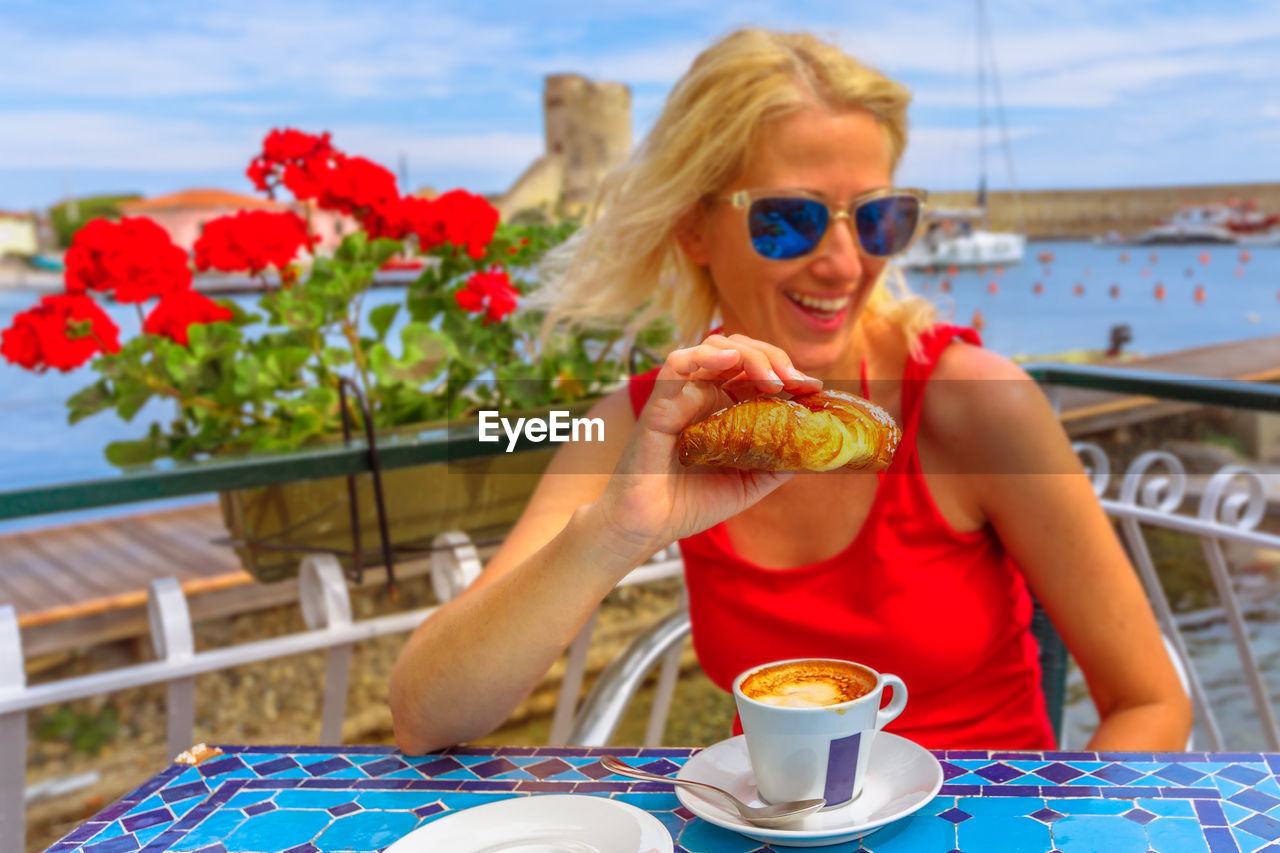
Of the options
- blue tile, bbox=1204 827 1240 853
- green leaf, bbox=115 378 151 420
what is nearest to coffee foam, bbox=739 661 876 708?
blue tile, bbox=1204 827 1240 853

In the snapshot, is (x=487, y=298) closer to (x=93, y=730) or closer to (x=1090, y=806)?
(x=1090, y=806)

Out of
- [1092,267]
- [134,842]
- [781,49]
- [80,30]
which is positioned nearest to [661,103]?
[781,49]

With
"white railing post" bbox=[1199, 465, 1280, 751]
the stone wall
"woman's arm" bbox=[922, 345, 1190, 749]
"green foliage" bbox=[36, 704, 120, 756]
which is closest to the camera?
"woman's arm" bbox=[922, 345, 1190, 749]

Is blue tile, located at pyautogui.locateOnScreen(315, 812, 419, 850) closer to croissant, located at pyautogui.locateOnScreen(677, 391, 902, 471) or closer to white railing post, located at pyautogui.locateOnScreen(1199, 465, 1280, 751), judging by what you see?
croissant, located at pyautogui.locateOnScreen(677, 391, 902, 471)

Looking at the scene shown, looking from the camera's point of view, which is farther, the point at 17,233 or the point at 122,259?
the point at 17,233

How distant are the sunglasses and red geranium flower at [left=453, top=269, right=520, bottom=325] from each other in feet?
2.37

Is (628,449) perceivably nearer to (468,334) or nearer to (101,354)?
(468,334)

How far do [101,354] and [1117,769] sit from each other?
65.3 inches

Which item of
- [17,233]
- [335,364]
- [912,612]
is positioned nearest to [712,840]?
[912,612]

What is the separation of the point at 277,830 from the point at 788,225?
0.83 m

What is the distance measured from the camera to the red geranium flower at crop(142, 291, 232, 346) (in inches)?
66.4

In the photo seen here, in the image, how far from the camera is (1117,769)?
756 millimetres

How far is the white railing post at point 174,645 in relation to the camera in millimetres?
1219

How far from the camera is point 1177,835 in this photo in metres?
0.64
